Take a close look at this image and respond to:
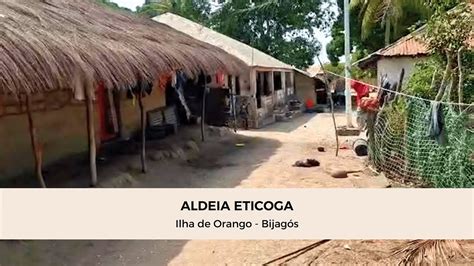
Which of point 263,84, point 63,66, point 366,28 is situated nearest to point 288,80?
point 263,84

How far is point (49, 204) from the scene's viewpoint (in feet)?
12.4

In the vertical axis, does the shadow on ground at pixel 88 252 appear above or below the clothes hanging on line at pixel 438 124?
below

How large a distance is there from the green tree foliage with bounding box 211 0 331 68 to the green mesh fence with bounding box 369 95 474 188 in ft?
60.2

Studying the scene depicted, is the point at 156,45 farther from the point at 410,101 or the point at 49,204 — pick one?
the point at 49,204

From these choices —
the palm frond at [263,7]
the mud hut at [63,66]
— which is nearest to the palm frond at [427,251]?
the mud hut at [63,66]

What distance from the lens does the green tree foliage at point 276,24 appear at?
27109mm

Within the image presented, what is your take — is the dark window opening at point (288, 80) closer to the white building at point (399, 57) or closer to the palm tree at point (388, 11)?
the palm tree at point (388, 11)

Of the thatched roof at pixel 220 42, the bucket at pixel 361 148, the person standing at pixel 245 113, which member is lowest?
the bucket at pixel 361 148

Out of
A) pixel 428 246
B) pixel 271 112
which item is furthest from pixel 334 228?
pixel 271 112

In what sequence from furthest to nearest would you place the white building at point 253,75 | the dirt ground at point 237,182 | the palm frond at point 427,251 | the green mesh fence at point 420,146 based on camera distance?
the white building at point 253,75 < the green mesh fence at point 420,146 < the dirt ground at point 237,182 < the palm frond at point 427,251

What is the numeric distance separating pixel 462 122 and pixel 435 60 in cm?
205

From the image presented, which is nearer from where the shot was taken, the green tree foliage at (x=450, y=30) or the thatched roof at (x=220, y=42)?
the green tree foliage at (x=450, y=30)

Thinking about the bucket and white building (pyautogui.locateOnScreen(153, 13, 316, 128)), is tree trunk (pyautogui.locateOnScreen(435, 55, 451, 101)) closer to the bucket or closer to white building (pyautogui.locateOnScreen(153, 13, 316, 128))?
the bucket

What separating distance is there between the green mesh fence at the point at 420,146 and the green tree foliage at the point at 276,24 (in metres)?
18.4
